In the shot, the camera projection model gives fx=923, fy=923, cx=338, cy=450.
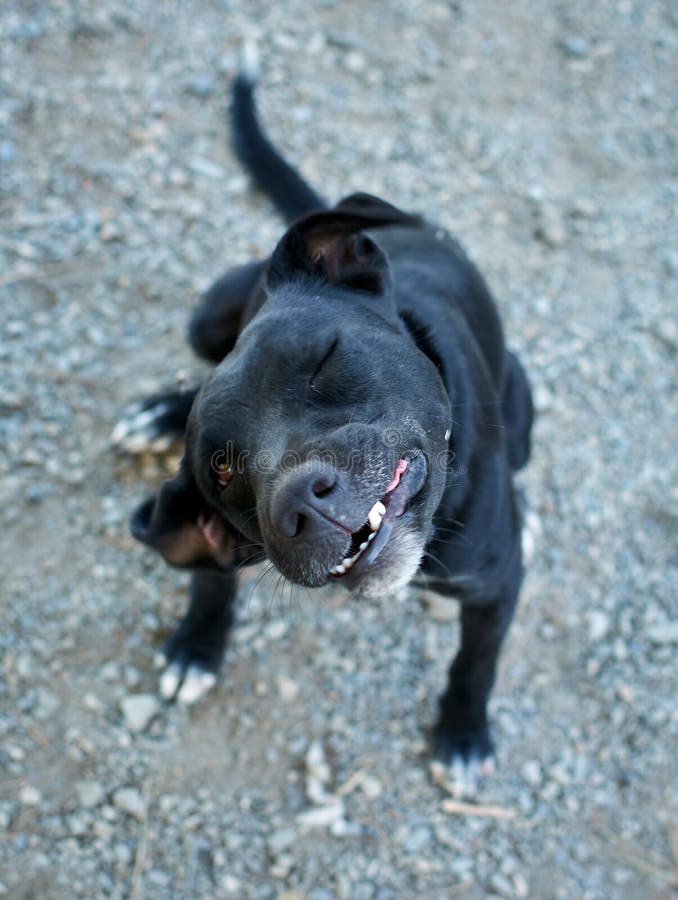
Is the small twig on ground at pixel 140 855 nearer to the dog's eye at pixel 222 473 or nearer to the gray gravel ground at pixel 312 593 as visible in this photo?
the gray gravel ground at pixel 312 593

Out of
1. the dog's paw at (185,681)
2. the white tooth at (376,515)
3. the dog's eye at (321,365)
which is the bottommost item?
the dog's paw at (185,681)

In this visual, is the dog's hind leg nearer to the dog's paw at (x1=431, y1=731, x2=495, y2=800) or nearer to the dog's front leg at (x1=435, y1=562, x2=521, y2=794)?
the dog's front leg at (x1=435, y1=562, x2=521, y2=794)

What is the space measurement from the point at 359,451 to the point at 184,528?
2.39 feet

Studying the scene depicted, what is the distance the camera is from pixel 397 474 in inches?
99.7

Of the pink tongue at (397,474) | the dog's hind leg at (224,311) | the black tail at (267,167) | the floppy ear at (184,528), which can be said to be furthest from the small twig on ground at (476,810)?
the black tail at (267,167)

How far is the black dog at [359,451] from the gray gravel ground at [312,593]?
0.98 feet

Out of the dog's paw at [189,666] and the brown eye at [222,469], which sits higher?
the brown eye at [222,469]

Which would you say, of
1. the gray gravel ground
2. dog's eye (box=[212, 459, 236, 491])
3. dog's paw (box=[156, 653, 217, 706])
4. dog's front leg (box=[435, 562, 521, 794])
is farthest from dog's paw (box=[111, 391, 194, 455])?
dog's front leg (box=[435, 562, 521, 794])

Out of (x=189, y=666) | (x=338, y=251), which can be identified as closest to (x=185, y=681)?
(x=189, y=666)

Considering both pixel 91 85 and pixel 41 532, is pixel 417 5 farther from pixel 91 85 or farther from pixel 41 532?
pixel 41 532

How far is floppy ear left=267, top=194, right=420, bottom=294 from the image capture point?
2.92 metres

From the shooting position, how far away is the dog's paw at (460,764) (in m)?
3.67

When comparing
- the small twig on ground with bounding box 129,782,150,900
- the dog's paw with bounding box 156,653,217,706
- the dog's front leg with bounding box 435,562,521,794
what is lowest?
the small twig on ground with bounding box 129,782,150,900

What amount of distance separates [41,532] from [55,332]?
3.38 ft
